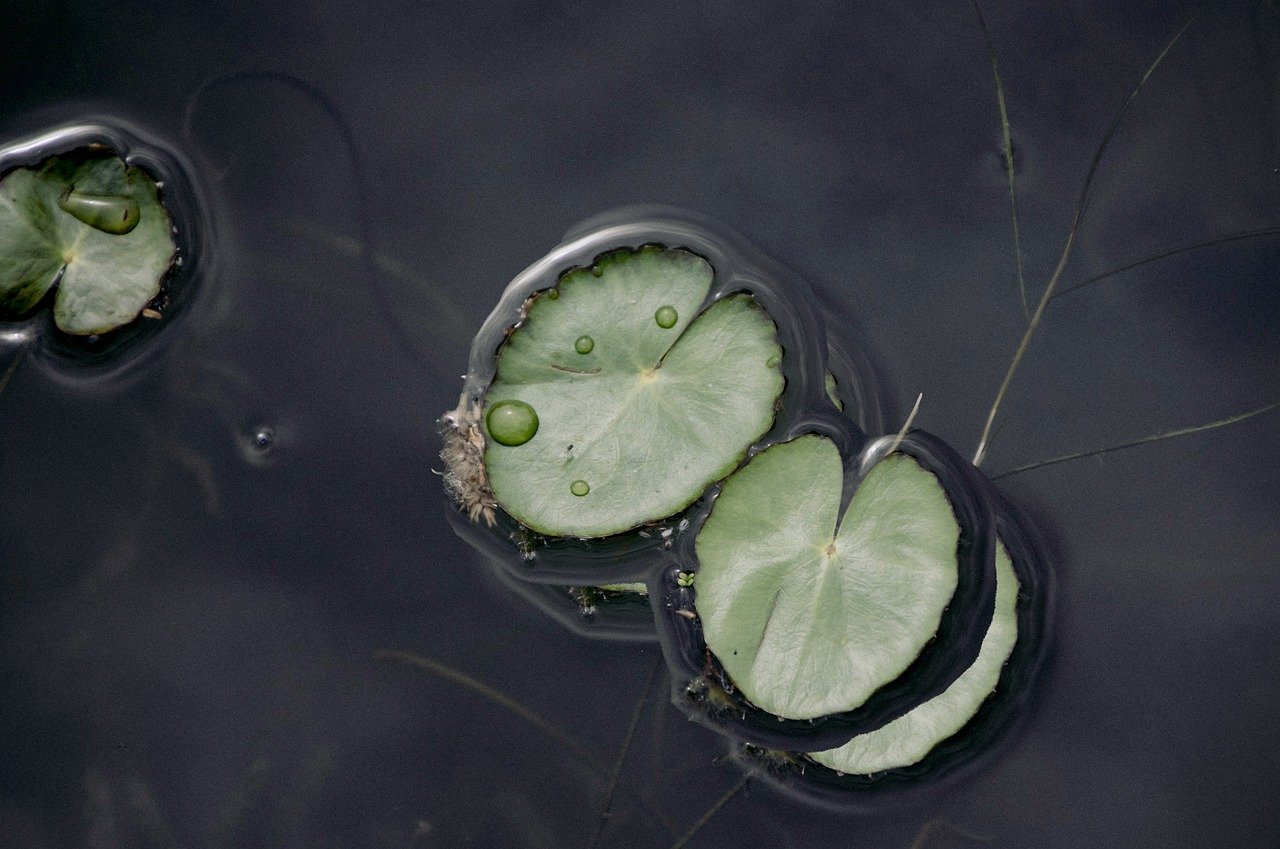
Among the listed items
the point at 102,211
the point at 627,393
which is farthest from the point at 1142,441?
the point at 102,211

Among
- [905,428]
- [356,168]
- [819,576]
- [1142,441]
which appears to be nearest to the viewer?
A: [819,576]

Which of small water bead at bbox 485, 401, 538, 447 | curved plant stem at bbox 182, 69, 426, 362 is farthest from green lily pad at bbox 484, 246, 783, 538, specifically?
curved plant stem at bbox 182, 69, 426, 362

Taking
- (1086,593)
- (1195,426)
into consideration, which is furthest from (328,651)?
(1195,426)

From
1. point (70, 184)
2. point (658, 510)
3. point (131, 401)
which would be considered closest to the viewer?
point (658, 510)

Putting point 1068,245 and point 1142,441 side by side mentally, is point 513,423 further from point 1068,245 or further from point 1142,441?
point 1142,441

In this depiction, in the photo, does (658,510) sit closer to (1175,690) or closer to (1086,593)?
(1086,593)

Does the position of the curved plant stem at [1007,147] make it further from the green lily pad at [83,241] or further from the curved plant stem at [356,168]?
the green lily pad at [83,241]

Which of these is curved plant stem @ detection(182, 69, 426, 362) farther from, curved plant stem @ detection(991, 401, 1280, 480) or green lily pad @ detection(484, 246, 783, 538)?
curved plant stem @ detection(991, 401, 1280, 480)

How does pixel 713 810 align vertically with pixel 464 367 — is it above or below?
below

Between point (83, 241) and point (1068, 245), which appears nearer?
point (83, 241)
